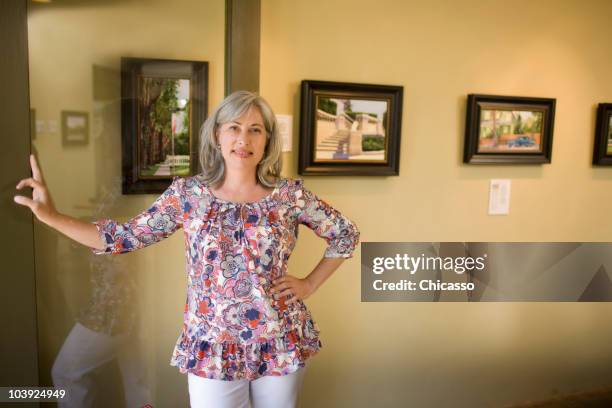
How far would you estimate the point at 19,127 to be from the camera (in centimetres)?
154

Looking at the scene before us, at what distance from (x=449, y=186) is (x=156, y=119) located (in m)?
1.34

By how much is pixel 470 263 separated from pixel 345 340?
0.70 metres

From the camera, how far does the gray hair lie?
1502 mm

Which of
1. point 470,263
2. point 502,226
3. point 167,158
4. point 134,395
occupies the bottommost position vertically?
point 134,395

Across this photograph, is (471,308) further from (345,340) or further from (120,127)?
(120,127)

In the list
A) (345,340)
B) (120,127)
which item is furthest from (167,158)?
(345,340)

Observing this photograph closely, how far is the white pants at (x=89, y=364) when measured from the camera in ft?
5.58

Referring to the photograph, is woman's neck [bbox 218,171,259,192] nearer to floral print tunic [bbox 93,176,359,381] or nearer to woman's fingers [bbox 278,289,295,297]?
floral print tunic [bbox 93,176,359,381]

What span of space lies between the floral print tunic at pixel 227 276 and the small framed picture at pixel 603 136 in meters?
1.87

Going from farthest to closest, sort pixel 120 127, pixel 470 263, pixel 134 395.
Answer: pixel 470 263 < pixel 134 395 < pixel 120 127

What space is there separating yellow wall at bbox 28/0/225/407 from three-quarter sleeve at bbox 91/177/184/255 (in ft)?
0.79

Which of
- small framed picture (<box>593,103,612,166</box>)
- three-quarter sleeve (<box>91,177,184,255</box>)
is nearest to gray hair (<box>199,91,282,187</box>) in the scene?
three-quarter sleeve (<box>91,177,184,255</box>)

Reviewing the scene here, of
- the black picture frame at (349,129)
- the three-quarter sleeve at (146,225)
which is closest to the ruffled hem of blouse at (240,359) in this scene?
the three-quarter sleeve at (146,225)

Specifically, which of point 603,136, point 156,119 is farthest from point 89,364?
point 603,136
